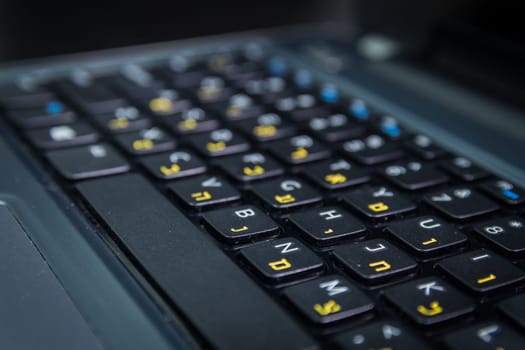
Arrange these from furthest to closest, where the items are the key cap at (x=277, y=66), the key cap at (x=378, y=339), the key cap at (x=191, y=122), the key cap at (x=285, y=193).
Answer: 1. the key cap at (x=277, y=66)
2. the key cap at (x=191, y=122)
3. the key cap at (x=285, y=193)
4. the key cap at (x=378, y=339)

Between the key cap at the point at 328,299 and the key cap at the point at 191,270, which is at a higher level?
the key cap at the point at 191,270

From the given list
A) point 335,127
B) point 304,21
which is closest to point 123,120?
point 335,127

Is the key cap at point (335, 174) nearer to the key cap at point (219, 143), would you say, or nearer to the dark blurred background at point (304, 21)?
the key cap at point (219, 143)

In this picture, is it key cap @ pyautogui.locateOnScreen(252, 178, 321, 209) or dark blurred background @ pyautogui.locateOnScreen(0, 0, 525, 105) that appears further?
dark blurred background @ pyautogui.locateOnScreen(0, 0, 525, 105)

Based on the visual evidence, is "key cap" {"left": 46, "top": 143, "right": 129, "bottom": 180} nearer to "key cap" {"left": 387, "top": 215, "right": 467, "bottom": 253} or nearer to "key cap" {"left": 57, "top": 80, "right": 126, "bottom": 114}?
"key cap" {"left": 57, "top": 80, "right": 126, "bottom": 114}

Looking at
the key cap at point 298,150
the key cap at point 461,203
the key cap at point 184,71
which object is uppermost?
the key cap at point 184,71

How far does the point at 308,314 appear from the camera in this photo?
11.1 inches

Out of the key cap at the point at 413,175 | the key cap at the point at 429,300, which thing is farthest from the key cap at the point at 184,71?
the key cap at the point at 429,300

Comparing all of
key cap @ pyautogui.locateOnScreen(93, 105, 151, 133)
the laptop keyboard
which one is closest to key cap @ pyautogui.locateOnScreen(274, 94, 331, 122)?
the laptop keyboard

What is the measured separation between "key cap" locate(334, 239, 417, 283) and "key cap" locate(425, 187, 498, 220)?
0.17ft

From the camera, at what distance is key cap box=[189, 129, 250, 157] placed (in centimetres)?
44

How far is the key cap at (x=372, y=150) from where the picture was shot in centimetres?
43

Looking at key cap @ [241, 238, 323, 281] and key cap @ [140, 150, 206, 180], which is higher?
key cap @ [140, 150, 206, 180]

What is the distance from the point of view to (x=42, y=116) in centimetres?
49
